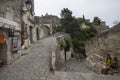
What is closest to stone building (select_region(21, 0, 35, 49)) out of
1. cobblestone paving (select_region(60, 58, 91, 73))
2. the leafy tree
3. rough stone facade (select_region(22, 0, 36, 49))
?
rough stone facade (select_region(22, 0, 36, 49))

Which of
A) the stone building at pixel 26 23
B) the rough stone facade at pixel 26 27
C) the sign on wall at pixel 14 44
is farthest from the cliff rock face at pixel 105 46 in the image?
the rough stone facade at pixel 26 27

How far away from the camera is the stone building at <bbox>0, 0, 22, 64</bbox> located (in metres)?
9.08

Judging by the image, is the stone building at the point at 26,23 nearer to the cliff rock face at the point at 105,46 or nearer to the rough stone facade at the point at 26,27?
the rough stone facade at the point at 26,27

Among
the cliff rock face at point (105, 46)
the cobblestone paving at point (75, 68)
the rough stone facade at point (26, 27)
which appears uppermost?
the rough stone facade at point (26, 27)

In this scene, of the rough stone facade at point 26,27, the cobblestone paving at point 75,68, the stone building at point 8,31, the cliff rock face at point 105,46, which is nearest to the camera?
the cliff rock face at point 105,46

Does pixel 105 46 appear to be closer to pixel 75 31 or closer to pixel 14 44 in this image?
pixel 14 44

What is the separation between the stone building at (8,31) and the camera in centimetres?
908

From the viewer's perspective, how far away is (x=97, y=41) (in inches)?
389

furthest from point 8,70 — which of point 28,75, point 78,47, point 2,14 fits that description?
point 78,47

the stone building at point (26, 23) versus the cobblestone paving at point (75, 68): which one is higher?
the stone building at point (26, 23)

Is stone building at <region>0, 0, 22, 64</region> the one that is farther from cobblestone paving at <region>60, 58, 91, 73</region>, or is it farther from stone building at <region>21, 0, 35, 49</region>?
cobblestone paving at <region>60, 58, 91, 73</region>

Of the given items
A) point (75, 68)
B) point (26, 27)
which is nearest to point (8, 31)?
point (26, 27)

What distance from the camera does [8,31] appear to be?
9852 millimetres

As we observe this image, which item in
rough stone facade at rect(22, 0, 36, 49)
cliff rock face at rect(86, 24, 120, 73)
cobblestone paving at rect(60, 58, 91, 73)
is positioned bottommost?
cobblestone paving at rect(60, 58, 91, 73)
